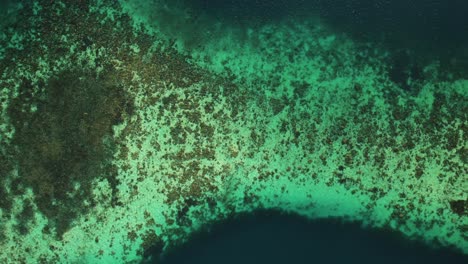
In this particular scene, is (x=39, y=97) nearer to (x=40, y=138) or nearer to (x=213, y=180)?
(x=40, y=138)

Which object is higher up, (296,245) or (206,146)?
(206,146)

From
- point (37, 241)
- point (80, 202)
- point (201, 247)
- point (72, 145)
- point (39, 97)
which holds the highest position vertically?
point (39, 97)

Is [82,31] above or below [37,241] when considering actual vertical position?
above

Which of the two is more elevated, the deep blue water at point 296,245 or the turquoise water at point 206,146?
the turquoise water at point 206,146

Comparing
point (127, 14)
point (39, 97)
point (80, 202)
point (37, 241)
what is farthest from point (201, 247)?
point (127, 14)

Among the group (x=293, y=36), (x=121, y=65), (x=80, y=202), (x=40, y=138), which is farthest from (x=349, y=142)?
(x=40, y=138)

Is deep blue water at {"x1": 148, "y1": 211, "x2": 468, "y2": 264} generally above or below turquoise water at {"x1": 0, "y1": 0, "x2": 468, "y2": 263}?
below

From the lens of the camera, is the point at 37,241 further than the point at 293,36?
No
